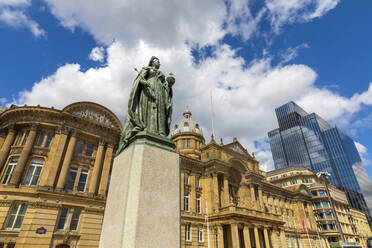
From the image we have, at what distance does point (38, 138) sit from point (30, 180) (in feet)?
17.4

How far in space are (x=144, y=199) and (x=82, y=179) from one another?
2591 centimetres

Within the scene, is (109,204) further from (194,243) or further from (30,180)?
(194,243)

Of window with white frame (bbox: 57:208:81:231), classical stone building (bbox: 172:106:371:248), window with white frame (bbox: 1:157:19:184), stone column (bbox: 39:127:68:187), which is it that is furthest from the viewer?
classical stone building (bbox: 172:106:371:248)

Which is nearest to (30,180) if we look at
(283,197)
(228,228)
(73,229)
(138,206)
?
(73,229)

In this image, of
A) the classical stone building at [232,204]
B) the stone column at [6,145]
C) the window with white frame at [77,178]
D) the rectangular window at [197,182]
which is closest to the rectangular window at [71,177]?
the window with white frame at [77,178]

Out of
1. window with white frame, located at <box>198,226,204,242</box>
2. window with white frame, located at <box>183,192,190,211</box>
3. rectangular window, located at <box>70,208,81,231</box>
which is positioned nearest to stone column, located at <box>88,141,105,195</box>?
rectangular window, located at <box>70,208,81,231</box>

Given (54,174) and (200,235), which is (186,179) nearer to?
(200,235)

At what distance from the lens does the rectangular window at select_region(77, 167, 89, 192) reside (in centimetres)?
2606

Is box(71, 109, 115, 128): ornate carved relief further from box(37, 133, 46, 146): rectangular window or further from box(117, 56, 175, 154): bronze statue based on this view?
box(117, 56, 175, 154): bronze statue

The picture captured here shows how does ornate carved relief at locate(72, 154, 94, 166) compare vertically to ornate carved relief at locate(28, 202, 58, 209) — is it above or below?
above

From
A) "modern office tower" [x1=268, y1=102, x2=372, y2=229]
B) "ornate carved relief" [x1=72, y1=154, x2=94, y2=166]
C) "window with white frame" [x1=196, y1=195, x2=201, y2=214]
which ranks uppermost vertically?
"modern office tower" [x1=268, y1=102, x2=372, y2=229]

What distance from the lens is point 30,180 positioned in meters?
23.7

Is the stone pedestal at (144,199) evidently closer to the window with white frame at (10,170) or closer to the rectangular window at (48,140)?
the window with white frame at (10,170)

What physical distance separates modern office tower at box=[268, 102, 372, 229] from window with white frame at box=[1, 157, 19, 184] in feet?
362
